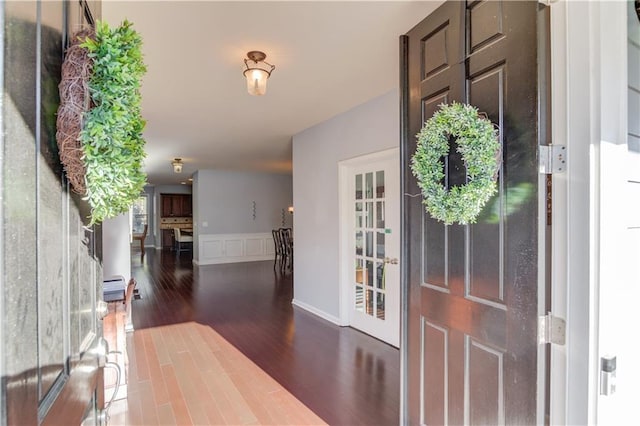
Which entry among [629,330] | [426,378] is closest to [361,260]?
[426,378]

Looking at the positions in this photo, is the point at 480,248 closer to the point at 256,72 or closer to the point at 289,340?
the point at 256,72

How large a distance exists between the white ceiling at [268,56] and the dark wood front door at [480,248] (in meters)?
0.54

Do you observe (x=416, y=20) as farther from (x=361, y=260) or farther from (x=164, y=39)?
(x=361, y=260)

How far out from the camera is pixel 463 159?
1415 mm

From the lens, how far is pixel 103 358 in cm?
137

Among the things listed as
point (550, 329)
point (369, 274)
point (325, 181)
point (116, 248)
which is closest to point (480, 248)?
point (550, 329)

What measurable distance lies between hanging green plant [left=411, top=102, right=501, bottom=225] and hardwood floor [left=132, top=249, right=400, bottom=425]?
5.51ft

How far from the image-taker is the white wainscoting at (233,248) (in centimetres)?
921

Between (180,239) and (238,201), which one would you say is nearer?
(238,201)

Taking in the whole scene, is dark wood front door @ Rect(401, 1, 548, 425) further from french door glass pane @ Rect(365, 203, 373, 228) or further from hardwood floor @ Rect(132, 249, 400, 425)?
french door glass pane @ Rect(365, 203, 373, 228)

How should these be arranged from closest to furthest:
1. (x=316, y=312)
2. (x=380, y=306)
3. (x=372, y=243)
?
1. (x=380, y=306)
2. (x=372, y=243)
3. (x=316, y=312)

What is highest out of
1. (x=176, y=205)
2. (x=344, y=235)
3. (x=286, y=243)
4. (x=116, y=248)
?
(x=176, y=205)

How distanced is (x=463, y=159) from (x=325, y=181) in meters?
3.20

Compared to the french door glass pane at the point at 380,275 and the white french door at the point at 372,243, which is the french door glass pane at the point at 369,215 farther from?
the french door glass pane at the point at 380,275
